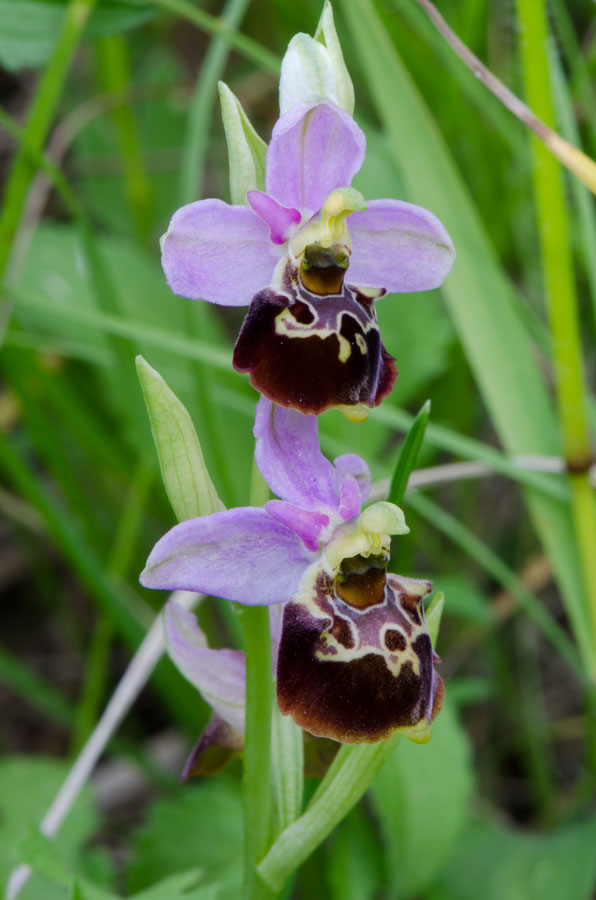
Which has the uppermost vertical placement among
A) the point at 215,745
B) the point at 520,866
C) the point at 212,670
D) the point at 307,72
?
the point at 307,72

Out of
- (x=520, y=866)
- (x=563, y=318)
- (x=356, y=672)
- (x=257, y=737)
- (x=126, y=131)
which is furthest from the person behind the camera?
(x=126, y=131)

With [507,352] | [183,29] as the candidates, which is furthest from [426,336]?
[183,29]

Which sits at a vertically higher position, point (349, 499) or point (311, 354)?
point (311, 354)

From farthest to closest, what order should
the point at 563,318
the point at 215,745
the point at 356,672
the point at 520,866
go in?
the point at 520,866 → the point at 563,318 → the point at 215,745 → the point at 356,672

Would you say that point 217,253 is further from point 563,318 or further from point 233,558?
point 563,318

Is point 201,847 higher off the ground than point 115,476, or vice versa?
point 115,476

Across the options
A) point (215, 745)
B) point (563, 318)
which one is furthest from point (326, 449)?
point (215, 745)

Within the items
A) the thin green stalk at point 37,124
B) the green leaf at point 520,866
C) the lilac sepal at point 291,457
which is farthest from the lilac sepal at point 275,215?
the green leaf at point 520,866

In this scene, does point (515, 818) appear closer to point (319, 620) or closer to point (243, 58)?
point (319, 620)
